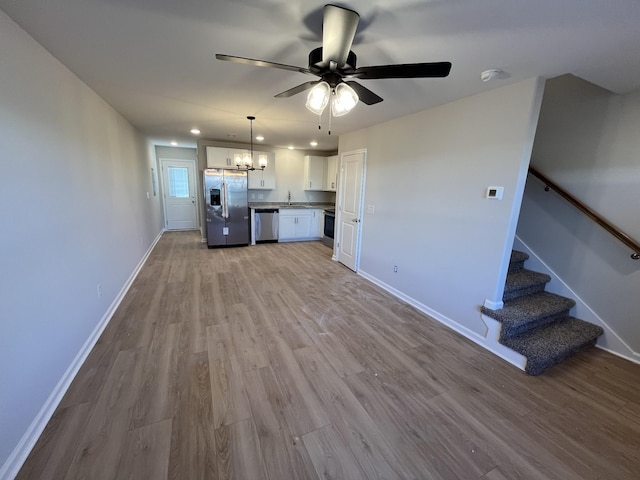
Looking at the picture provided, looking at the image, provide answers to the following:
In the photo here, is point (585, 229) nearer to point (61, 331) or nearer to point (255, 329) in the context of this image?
point (255, 329)

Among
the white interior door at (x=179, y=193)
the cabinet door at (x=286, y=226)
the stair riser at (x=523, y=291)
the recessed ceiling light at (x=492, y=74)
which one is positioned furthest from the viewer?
the white interior door at (x=179, y=193)

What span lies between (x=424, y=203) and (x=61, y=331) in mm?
3523

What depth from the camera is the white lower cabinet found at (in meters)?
6.42

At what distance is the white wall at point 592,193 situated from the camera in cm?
236

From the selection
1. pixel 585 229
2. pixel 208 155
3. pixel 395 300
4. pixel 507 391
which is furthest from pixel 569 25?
pixel 208 155

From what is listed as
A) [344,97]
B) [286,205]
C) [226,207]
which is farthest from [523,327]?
[286,205]

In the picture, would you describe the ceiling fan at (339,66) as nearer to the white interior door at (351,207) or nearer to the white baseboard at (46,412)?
the white baseboard at (46,412)

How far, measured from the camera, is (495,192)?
2.34 m

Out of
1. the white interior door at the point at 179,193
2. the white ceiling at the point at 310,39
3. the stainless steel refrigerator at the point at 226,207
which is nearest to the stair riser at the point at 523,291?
the white ceiling at the point at 310,39

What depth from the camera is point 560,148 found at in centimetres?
279

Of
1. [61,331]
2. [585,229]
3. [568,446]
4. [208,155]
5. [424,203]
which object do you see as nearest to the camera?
[568,446]

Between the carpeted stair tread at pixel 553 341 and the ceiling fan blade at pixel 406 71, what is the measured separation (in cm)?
228

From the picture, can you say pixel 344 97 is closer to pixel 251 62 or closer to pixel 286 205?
pixel 251 62

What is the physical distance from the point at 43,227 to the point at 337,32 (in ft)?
7.08
